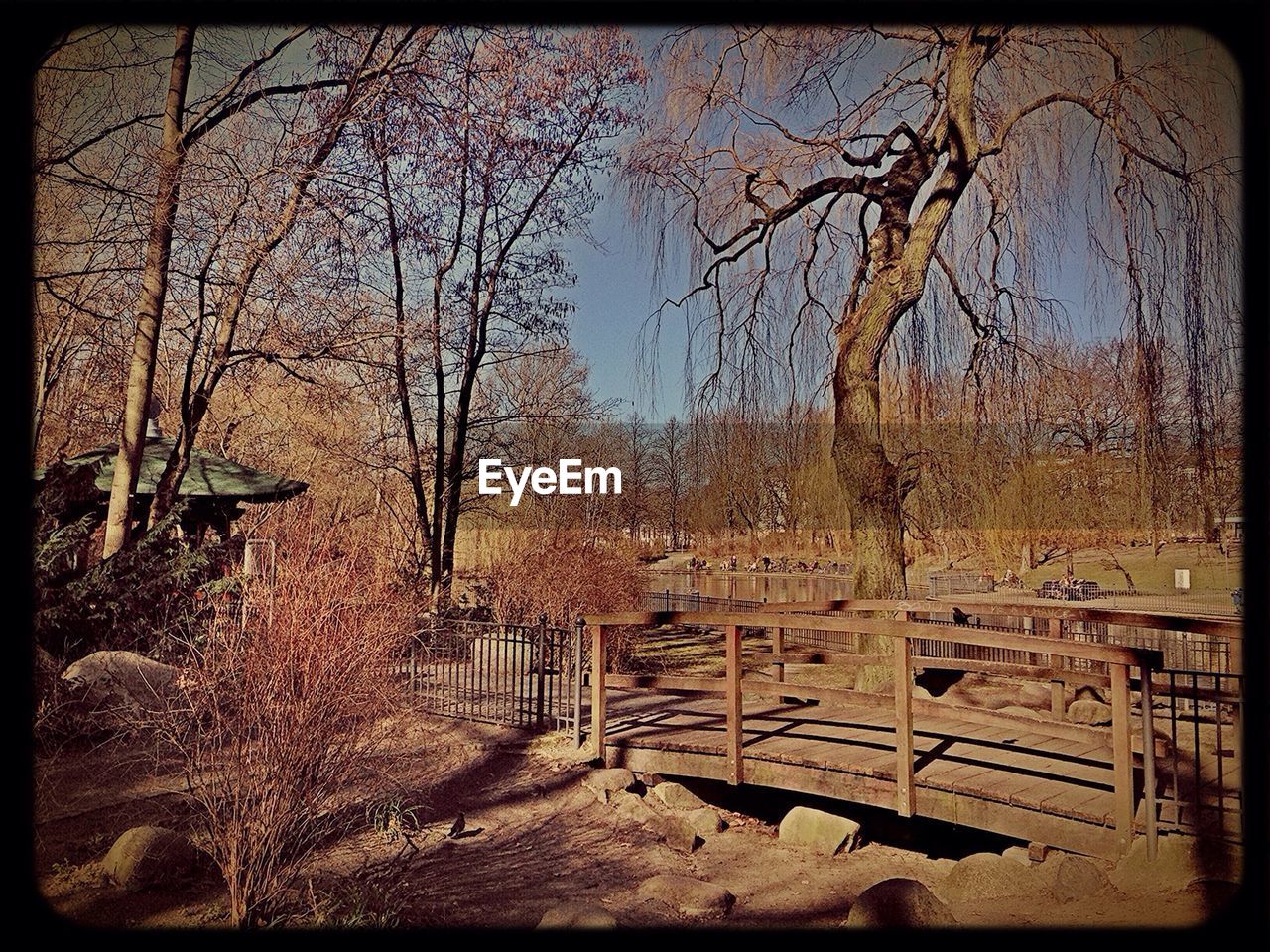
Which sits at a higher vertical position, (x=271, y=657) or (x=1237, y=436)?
(x=1237, y=436)

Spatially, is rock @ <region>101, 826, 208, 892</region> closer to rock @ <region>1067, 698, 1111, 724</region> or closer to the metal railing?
the metal railing

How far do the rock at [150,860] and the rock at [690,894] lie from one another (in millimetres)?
2237

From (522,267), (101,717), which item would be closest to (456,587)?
(522,267)

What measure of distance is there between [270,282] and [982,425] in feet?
23.8

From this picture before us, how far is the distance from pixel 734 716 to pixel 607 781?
→ 112 centimetres

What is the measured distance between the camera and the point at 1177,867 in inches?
156

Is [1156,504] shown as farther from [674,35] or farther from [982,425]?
[674,35]

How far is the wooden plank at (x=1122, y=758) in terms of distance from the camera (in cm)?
429

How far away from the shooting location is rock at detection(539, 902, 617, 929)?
402cm

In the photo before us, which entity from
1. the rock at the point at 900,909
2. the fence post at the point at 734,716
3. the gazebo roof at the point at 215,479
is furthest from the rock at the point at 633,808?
the gazebo roof at the point at 215,479

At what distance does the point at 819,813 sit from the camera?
613 cm

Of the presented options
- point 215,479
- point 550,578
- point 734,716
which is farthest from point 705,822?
point 215,479

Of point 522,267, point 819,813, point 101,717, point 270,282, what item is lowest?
point 819,813

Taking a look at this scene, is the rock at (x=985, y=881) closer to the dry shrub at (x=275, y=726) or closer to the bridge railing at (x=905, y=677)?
the bridge railing at (x=905, y=677)
